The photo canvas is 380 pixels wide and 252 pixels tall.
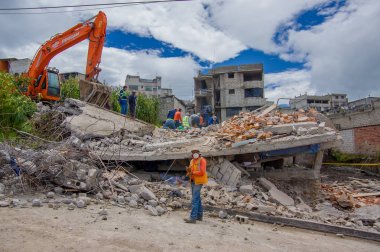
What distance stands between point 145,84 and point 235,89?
831 inches

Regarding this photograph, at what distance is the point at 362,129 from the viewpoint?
60.5 feet

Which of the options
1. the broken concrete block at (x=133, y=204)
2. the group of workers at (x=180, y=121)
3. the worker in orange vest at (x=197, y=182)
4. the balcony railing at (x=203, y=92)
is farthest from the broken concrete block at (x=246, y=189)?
the balcony railing at (x=203, y=92)

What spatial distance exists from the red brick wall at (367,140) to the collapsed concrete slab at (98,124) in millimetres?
12688

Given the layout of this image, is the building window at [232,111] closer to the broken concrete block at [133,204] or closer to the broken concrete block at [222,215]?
the broken concrete block at [222,215]

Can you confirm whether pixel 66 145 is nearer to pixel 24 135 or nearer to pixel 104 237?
pixel 24 135

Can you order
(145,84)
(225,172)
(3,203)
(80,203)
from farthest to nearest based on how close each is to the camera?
(145,84) → (225,172) → (80,203) → (3,203)

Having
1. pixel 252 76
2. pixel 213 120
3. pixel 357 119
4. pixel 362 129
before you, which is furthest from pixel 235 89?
pixel 213 120

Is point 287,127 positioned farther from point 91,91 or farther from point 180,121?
point 91,91

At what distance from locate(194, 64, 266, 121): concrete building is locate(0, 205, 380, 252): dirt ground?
32.3m

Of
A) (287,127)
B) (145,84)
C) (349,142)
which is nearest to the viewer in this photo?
(287,127)

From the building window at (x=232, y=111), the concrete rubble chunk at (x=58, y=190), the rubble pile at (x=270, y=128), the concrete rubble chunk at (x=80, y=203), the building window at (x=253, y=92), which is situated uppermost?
the building window at (x=253, y=92)

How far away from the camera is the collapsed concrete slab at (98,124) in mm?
10391

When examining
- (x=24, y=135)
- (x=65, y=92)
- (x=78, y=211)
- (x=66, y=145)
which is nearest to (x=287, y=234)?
(x=78, y=211)

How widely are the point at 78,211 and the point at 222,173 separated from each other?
4037mm
